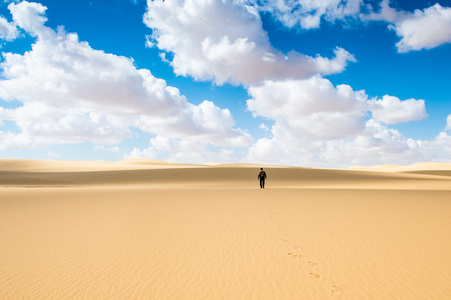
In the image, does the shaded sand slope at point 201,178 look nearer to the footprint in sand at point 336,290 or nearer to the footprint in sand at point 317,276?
the footprint in sand at point 317,276

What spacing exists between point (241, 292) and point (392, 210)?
10135mm

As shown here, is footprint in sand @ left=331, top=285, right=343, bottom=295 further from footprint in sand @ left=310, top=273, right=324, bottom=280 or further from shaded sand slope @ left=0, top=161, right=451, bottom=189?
shaded sand slope @ left=0, top=161, right=451, bottom=189

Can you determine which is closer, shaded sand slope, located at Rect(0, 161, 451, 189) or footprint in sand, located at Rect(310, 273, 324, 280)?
footprint in sand, located at Rect(310, 273, 324, 280)

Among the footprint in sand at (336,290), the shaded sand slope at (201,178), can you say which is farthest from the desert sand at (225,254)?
the shaded sand slope at (201,178)

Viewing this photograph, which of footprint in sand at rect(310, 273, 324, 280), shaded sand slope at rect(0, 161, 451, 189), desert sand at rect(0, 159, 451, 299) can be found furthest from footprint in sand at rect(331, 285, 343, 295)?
shaded sand slope at rect(0, 161, 451, 189)

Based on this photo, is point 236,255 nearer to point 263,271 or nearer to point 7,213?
point 263,271

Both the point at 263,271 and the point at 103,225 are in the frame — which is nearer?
the point at 263,271

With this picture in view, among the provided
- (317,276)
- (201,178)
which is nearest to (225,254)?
(317,276)

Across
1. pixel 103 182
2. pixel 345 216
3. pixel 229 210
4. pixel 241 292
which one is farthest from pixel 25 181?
pixel 241 292

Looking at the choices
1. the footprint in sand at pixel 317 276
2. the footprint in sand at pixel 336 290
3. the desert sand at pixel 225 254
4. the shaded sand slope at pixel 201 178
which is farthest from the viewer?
the shaded sand slope at pixel 201 178

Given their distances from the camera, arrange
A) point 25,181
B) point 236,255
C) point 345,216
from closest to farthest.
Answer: point 236,255 → point 345,216 → point 25,181

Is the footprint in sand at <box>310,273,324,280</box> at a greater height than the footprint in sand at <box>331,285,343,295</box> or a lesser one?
greater

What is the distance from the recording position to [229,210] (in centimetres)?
1252

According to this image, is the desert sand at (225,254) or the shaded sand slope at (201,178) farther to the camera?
the shaded sand slope at (201,178)
